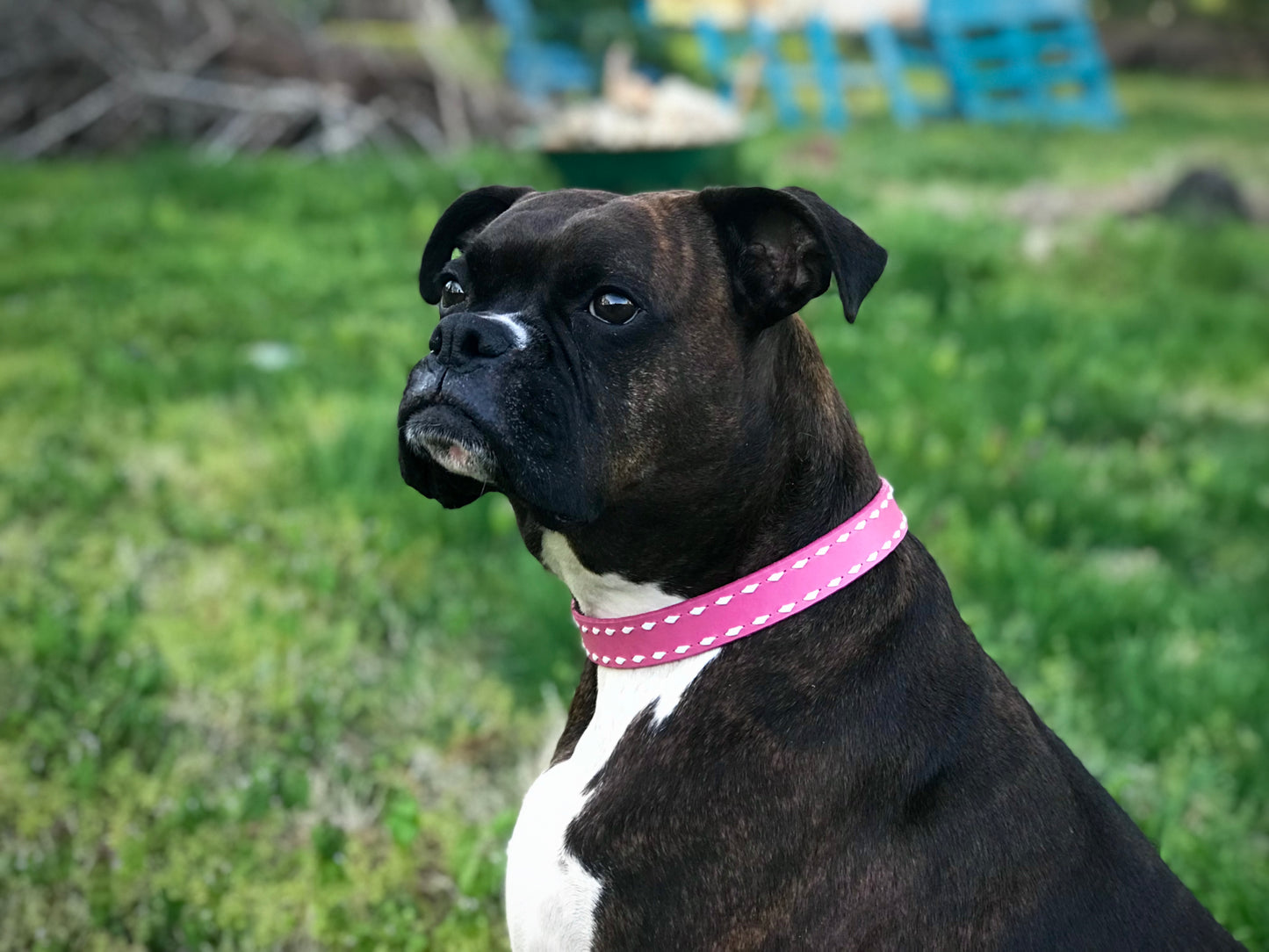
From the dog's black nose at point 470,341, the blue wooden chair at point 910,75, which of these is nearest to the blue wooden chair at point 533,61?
the blue wooden chair at point 910,75

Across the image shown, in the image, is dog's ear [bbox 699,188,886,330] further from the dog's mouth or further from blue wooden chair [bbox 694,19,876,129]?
blue wooden chair [bbox 694,19,876,129]

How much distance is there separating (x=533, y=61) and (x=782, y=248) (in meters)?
12.6

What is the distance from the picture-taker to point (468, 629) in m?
4.48

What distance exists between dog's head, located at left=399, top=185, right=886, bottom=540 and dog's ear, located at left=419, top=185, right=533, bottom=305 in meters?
0.40

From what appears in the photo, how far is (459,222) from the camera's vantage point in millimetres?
2881

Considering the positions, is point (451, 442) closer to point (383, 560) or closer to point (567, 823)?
point (567, 823)

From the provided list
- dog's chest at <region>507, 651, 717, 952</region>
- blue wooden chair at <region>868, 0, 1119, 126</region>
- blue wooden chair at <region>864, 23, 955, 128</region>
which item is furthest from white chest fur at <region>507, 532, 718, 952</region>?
blue wooden chair at <region>868, 0, 1119, 126</region>

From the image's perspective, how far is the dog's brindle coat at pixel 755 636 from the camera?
2096 millimetres

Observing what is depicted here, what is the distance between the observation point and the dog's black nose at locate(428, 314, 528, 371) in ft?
7.23

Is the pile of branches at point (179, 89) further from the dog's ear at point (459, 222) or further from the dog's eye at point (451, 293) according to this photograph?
the dog's eye at point (451, 293)

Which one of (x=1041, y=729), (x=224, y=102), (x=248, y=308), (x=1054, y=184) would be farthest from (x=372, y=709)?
(x=1054, y=184)

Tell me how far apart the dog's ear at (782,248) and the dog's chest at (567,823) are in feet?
2.17

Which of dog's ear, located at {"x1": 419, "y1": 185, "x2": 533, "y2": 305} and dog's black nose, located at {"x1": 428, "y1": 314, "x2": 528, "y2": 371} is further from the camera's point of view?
dog's ear, located at {"x1": 419, "y1": 185, "x2": 533, "y2": 305}

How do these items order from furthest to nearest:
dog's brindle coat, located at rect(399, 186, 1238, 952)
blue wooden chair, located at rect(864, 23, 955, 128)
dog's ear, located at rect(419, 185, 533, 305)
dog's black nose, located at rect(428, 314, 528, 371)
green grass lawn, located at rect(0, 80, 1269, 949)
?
blue wooden chair, located at rect(864, 23, 955, 128) → green grass lawn, located at rect(0, 80, 1269, 949) → dog's ear, located at rect(419, 185, 533, 305) → dog's black nose, located at rect(428, 314, 528, 371) → dog's brindle coat, located at rect(399, 186, 1238, 952)
